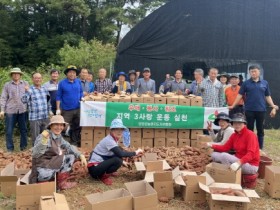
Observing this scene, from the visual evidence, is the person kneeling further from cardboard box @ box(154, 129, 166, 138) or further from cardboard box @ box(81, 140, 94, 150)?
cardboard box @ box(81, 140, 94, 150)

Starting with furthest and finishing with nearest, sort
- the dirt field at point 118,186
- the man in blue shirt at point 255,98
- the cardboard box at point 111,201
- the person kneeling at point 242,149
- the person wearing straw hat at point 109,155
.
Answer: the man in blue shirt at point 255,98 → the person wearing straw hat at point 109,155 → the person kneeling at point 242,149 → the dirt field at point 118,186 → the cardboard box at point 111,201

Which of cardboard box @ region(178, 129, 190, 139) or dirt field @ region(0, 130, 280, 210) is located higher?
cardboard box @ region(178, 129, 190, 139)

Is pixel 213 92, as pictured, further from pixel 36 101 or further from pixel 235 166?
pixel 36 101

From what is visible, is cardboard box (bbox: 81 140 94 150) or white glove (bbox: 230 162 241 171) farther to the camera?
cardboard box (bbox: 81 140 94 150)

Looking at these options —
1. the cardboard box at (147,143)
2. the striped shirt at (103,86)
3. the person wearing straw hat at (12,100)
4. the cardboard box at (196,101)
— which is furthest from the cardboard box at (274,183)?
the person wearing straw hat at (12,100)

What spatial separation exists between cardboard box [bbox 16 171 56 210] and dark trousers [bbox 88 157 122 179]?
110 cm

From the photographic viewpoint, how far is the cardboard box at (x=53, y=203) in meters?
3.85

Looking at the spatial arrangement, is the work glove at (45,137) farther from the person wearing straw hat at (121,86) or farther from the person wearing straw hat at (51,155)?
the person wearing straw hat at (121,86)

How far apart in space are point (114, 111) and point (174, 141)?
1.52 metres

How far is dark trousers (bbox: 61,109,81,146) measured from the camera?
7.31m

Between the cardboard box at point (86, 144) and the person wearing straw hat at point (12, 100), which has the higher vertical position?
the person wearing straw hat at point (12, 100)

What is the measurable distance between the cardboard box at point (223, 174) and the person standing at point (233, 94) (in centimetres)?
298

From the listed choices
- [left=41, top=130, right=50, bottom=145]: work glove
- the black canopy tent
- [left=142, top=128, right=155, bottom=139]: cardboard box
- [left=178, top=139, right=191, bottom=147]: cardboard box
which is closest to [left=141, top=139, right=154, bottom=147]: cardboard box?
[left=142, top=128, right=155, bottom=139]: cardboard box

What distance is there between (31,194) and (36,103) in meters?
2.79
